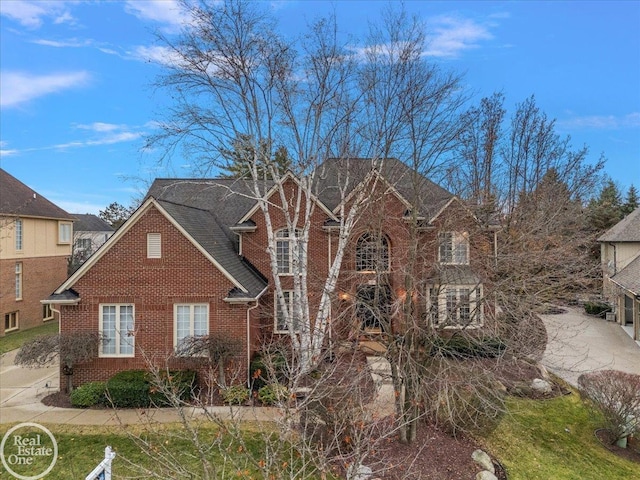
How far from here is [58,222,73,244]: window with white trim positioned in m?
28.8

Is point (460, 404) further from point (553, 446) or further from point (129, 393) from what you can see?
point (129, 393)

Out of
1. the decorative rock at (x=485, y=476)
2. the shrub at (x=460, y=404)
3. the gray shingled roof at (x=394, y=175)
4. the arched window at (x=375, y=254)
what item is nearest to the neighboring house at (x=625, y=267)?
the gray shingled roof at (x=394, y=175)

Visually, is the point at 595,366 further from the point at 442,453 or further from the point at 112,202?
the point at 112,202

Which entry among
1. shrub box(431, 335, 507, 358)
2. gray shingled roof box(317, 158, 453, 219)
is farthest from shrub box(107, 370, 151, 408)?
gray shingled roof box(317, 158, 453, 219)

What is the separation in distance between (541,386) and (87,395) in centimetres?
1590

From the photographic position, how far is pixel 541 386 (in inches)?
546

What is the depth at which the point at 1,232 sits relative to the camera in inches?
884

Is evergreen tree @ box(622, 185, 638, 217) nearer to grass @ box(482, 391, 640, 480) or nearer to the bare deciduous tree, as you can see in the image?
grass @ box(482, 391, 640, 480)

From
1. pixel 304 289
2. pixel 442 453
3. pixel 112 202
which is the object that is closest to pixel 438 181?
pixel 304 289

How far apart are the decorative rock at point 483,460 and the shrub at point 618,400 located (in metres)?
4.33

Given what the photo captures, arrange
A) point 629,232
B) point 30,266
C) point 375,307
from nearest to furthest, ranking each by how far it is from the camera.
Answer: point 375,307 < point 30,266 < point 629,232

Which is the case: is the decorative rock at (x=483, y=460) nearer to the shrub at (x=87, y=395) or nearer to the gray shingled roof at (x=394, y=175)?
the gray shingled roof at (x=394, y=175)

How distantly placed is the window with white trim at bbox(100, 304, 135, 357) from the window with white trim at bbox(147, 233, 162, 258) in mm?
2059

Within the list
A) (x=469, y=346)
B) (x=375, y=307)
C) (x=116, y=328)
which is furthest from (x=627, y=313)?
(x=116, y=328)
